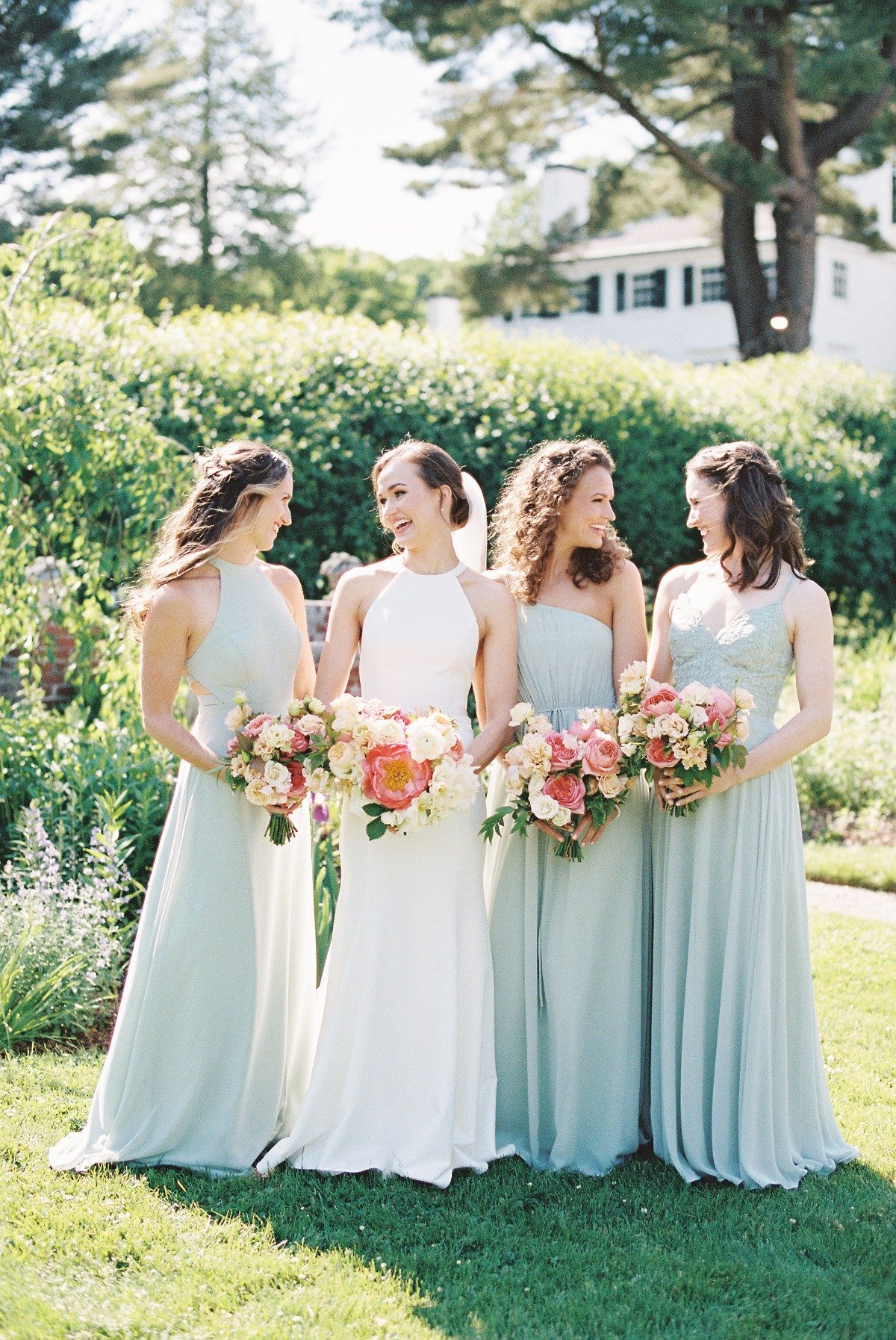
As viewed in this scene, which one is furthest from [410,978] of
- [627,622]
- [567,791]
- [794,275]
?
[794,275]

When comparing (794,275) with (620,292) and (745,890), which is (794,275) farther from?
(745,890)

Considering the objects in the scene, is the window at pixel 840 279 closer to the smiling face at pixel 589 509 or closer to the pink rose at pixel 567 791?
the smiling face at pixel 589 509

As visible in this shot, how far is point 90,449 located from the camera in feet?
20.8

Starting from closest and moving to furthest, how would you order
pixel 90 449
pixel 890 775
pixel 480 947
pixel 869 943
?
1. pixel 480 947
2. pixel 90 449
3. pixel 869 943
4. pixel 890 775

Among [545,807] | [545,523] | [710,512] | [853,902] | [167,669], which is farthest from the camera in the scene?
[853,902]

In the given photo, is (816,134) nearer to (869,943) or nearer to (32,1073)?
(869,943)

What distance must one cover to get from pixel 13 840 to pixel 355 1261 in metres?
3.11

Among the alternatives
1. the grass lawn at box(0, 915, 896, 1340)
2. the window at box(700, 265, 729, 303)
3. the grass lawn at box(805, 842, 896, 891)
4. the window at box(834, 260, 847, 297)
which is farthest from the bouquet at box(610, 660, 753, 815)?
the window at box(834, 260, 847, 297)

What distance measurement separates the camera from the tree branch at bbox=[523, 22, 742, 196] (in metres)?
18.4

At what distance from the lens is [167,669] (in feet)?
13.7

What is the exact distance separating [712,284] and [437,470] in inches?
1277

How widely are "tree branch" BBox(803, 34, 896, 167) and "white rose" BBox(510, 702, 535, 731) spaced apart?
17.4m

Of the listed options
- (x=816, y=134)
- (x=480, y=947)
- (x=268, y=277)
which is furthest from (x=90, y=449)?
(x=268, y=277)

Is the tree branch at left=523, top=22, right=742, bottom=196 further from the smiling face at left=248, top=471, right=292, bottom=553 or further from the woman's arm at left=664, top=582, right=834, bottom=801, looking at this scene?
the woman's arm at left=664, top=582, right=834, bottom=801
